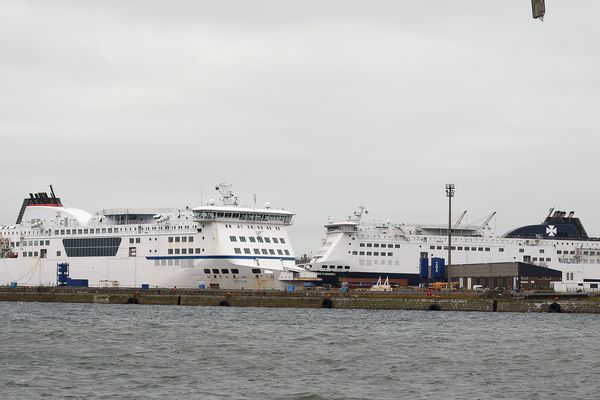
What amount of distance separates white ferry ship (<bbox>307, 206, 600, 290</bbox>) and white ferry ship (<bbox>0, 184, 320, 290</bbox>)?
1580cm

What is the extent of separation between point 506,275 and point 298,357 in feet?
181

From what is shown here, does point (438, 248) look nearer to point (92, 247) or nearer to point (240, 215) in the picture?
point (240, 215)

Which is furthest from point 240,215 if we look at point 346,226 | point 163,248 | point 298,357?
point 298,357

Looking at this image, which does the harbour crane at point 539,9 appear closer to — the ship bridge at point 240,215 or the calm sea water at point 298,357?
the calm sea water at point 298,357

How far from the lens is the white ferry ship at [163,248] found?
265 feet

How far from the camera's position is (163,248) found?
8394 cm

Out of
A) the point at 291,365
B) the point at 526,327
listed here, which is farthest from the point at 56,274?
the point at 291,365

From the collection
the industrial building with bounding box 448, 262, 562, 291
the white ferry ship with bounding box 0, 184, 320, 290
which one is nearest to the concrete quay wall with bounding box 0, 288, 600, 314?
the white ferry ship with bounding box 0, 184, 320, 290

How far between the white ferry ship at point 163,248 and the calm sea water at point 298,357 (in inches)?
822

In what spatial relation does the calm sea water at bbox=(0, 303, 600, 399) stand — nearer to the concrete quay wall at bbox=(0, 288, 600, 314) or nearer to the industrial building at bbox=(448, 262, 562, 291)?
the concrete quay wall at bbox=(0, 288, 600, 314)

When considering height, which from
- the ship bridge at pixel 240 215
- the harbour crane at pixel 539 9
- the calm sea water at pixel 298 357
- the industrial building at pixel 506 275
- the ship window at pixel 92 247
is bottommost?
the calm sea water at pixel 298 357

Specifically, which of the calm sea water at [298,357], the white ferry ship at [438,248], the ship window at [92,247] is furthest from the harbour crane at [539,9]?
the white ferry ship at [438,248]

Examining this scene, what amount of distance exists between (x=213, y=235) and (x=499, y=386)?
50.4 metres

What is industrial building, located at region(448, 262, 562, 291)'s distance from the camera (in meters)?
89.8
